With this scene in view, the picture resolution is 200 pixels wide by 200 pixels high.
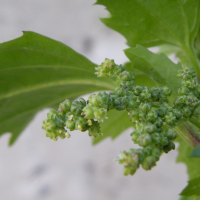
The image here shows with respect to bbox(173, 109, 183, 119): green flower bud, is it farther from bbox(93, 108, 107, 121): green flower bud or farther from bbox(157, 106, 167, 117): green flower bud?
bbox(93, 108, 107, 121): green flower bud

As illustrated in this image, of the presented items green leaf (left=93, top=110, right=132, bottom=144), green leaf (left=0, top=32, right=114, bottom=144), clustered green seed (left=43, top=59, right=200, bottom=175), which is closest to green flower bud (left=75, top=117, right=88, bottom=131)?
clustered green seed (left=43, top=59, right=200, bottom=175)

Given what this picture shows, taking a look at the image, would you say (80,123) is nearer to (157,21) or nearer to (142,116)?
(142,116)

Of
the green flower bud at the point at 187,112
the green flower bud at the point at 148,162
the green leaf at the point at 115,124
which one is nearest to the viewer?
the green flower bud at the point at 148,162

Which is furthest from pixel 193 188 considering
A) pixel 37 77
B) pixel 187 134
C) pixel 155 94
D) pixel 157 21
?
pixel 37 77

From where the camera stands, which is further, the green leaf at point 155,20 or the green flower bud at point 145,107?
the green leaf at point 155,20

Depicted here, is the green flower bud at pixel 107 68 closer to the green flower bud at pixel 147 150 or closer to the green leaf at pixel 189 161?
the green flower bud at pixel 147 150

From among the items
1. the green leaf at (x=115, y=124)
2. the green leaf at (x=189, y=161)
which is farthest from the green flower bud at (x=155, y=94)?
the green leaf at (x=115, y=124)
